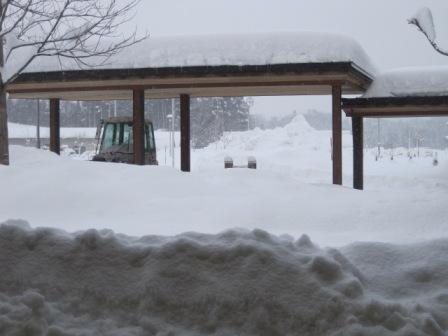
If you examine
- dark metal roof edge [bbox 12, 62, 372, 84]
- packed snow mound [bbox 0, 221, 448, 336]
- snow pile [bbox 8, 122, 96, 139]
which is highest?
dark metal roof edge [bbox 12, 62, 372, 84]

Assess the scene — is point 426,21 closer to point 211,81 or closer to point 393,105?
point 393,105

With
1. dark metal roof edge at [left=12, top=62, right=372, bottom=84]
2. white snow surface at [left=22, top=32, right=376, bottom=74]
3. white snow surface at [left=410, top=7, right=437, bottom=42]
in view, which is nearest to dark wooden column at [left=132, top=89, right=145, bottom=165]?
dark metal roof edge at [left=12, top=62, right=372, bottom=84]

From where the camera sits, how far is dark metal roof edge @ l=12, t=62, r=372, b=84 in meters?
13.2

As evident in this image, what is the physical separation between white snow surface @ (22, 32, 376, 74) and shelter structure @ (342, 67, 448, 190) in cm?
94

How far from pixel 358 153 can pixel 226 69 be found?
546 centimetres

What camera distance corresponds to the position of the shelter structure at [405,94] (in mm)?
A: 15078

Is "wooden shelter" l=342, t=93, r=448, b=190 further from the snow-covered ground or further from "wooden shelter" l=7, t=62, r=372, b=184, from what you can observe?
the snow-covered ground

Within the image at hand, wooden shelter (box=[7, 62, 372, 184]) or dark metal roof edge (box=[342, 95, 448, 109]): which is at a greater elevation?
wooden shelter (box=[7, 62, 372, 184])

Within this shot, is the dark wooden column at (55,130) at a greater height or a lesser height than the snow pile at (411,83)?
lesser

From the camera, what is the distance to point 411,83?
15.6 meters

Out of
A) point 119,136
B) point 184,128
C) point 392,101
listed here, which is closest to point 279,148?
point 119,136

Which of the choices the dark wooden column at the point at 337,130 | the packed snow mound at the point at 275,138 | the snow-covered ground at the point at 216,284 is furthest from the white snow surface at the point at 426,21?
the packed snow mound at the point at 275,138

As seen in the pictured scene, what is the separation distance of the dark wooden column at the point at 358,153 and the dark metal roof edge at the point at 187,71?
5.65 ft

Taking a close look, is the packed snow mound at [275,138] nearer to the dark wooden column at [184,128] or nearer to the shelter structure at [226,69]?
the dark wooden column at [184,128]
